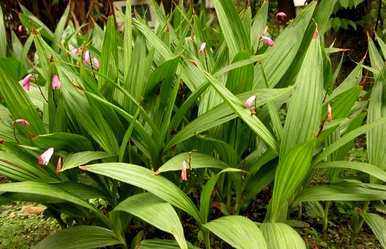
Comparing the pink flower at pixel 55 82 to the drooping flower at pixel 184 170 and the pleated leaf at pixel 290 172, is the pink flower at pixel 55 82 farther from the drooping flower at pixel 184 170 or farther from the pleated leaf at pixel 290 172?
the pleated leaf at pixel 290 172

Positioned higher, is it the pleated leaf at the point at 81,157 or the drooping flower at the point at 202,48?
the drooping flower at the point at 202,48

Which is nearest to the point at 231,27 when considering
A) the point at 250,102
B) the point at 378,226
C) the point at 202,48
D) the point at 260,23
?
the point at 202,48

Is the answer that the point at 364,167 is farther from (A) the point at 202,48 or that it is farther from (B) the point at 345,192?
(A) the point at 202,48

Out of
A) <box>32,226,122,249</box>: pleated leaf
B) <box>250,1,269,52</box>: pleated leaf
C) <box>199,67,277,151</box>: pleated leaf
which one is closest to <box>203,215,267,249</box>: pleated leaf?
<box>199,67,277,151</box>: pleated leaf

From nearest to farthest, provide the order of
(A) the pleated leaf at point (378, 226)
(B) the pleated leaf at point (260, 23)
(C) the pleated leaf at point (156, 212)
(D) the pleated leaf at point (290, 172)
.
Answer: (C) the pleated leaf at point (156, 212) < (D) the pleated leaf at point (290, 172) < (A) the pleated leaf at point (378, 226) < (B) the pleated leaf at point (260, 23)

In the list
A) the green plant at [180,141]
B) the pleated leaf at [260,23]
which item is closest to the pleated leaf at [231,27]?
the green plant at [180,141]

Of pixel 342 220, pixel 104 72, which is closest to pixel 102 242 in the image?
pixel 104 72

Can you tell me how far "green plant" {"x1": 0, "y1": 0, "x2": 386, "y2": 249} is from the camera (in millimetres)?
1281

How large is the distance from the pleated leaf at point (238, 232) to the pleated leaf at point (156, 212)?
0.11 m

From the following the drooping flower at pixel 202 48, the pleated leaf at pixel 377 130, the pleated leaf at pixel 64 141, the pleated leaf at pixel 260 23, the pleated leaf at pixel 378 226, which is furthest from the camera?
the pleated leaf at pixel 260 23

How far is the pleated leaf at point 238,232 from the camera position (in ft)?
3.77

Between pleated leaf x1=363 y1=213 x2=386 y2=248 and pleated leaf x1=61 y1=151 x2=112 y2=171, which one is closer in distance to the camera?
pleated leaf x1=61 y1=151 x2=112 y2=171

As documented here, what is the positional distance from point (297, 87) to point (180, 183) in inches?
19.6

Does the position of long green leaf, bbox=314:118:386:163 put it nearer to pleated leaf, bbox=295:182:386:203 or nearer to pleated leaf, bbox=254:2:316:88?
pleated leaf, bbox=295:182:386:203
